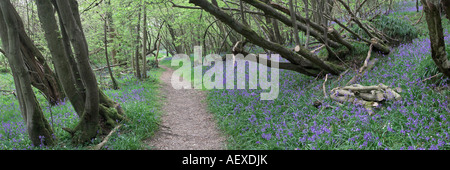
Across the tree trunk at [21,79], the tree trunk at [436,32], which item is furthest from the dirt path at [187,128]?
the tree trunk at [436,32]

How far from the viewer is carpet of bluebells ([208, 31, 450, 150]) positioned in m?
3.82

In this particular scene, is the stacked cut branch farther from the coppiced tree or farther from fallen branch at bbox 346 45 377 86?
the coppiced tree

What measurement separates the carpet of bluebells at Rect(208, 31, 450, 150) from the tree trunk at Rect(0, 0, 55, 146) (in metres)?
3.62

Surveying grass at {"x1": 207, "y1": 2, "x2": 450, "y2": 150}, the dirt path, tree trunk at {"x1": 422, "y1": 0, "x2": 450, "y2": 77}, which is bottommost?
the dirt path

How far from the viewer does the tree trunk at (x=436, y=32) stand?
3.74 metres

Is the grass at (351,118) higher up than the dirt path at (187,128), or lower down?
higher up

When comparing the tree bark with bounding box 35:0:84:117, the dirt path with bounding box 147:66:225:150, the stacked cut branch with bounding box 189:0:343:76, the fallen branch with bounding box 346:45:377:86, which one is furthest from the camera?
the fallen branch with bounding box 346:45:377:86

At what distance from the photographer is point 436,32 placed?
3924mm

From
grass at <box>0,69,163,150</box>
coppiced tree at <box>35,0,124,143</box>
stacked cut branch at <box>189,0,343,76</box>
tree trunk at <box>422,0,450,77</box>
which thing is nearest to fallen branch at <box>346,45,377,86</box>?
stacked cut branch at <box>189,0,343,76</box>

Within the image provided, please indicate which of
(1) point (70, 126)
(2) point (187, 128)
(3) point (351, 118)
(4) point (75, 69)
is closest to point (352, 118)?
(3) point (351, 118)

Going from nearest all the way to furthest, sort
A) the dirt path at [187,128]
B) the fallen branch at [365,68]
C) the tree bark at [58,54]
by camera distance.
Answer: the tree bark at [58,54]
the dirt path at [187,128]
the fallen branch at [365,68]

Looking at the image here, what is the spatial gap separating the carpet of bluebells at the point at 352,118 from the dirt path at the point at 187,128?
36 cm

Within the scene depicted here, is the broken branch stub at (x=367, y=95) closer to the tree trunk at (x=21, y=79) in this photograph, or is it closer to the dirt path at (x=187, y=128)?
the dirt path at (x=187, y=128)
